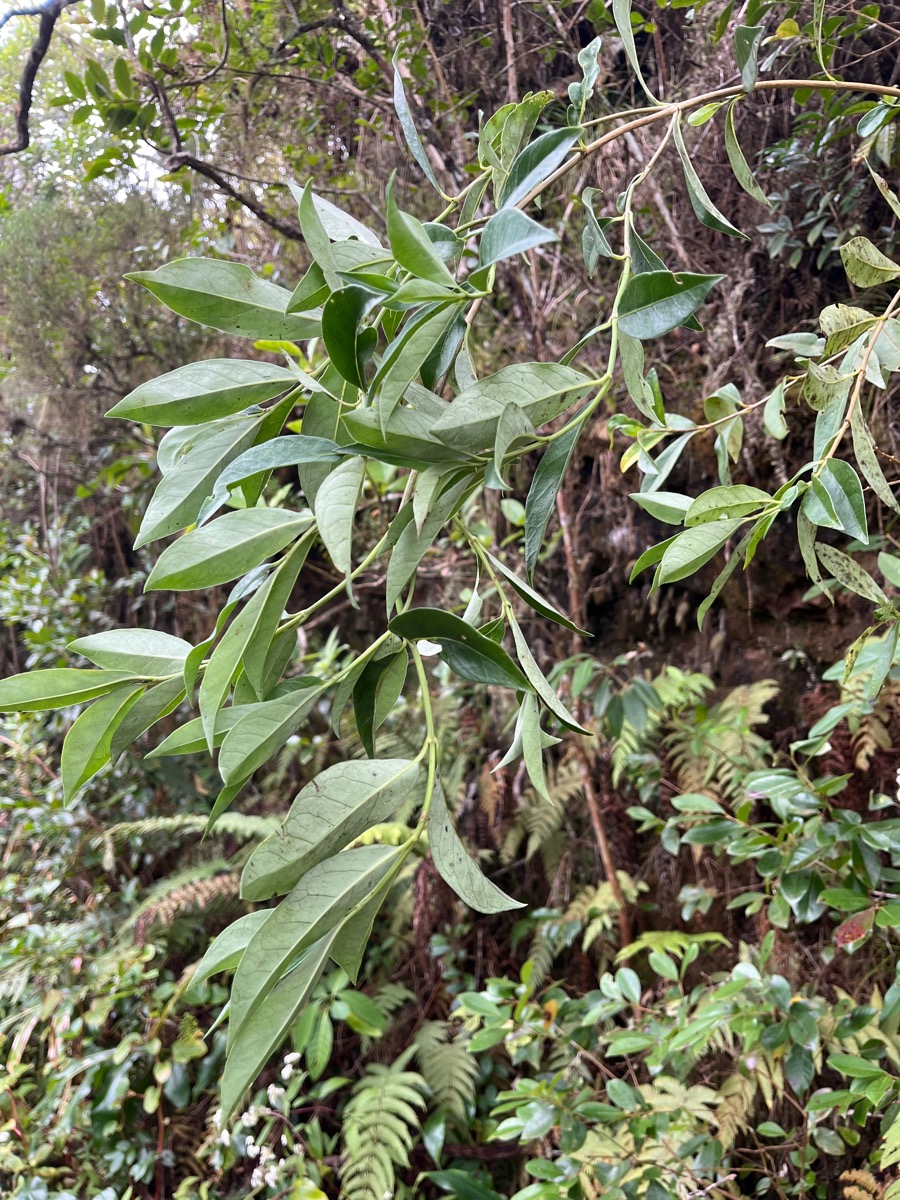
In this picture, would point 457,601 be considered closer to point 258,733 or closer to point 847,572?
point 847,572

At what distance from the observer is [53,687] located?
1.01 ft

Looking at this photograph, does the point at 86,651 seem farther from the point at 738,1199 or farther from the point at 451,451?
the point at 738,1199

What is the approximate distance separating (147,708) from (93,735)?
0.08 ft

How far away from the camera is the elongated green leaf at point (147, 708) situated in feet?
1.08

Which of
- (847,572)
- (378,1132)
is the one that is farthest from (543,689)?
(378,1132)

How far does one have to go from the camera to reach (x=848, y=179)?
4.23ft

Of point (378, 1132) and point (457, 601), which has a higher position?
point (457, 601)

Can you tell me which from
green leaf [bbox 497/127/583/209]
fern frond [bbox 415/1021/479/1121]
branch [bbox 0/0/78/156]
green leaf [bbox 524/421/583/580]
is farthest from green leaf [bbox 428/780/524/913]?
fern frond [bbox 415/1021/479/1121]

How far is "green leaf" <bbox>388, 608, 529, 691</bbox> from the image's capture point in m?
0.27

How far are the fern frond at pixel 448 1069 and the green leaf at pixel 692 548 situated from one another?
5.18 ft

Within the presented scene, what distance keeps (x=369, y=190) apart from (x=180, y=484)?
1652 mm

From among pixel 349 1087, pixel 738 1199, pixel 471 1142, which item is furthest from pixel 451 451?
pixel 349 1087

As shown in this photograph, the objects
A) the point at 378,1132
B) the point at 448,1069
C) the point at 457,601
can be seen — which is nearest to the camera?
the point at 378,1132

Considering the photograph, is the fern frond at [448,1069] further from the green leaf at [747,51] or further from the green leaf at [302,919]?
the green leaf at [747,51]
